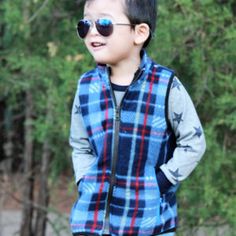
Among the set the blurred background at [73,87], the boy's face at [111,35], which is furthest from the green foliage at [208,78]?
the boy's face at [111,35]

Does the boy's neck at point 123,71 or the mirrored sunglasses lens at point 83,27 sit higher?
the mirrored sunglasses lens at point 83,27

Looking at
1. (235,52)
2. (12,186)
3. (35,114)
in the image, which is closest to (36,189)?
(12,186)

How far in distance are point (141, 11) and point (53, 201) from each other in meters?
4.09

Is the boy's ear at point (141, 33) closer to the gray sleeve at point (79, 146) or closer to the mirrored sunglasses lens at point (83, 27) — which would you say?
the mirrored sunglasses lens at point (83, 27)

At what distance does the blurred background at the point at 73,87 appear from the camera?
516 centimetres

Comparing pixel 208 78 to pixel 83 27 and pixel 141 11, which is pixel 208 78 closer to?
pixel 141 11

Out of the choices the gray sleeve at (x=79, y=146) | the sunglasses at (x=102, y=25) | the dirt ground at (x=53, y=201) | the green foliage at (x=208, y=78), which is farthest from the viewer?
the dirt ground at (x=53, y=201)

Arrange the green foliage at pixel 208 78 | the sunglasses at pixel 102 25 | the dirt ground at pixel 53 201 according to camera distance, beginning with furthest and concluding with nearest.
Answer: the dirt ground at pixel 53 201, the green foliage at pixel 208 78, the sunglasses at pixel 102 25

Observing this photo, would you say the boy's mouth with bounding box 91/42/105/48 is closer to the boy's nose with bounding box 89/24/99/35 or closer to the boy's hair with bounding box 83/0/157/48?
the boy's nose with bounding box 89/24/99/35

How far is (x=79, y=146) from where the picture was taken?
3660 mm

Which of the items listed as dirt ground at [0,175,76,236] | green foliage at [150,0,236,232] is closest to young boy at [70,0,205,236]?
green foliage at [150,0,236,232]

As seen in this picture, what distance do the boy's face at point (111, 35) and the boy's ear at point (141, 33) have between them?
0.04 m

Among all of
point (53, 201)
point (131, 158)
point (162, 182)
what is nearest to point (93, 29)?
point (131, 158)

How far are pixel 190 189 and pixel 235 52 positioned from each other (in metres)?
0.96
